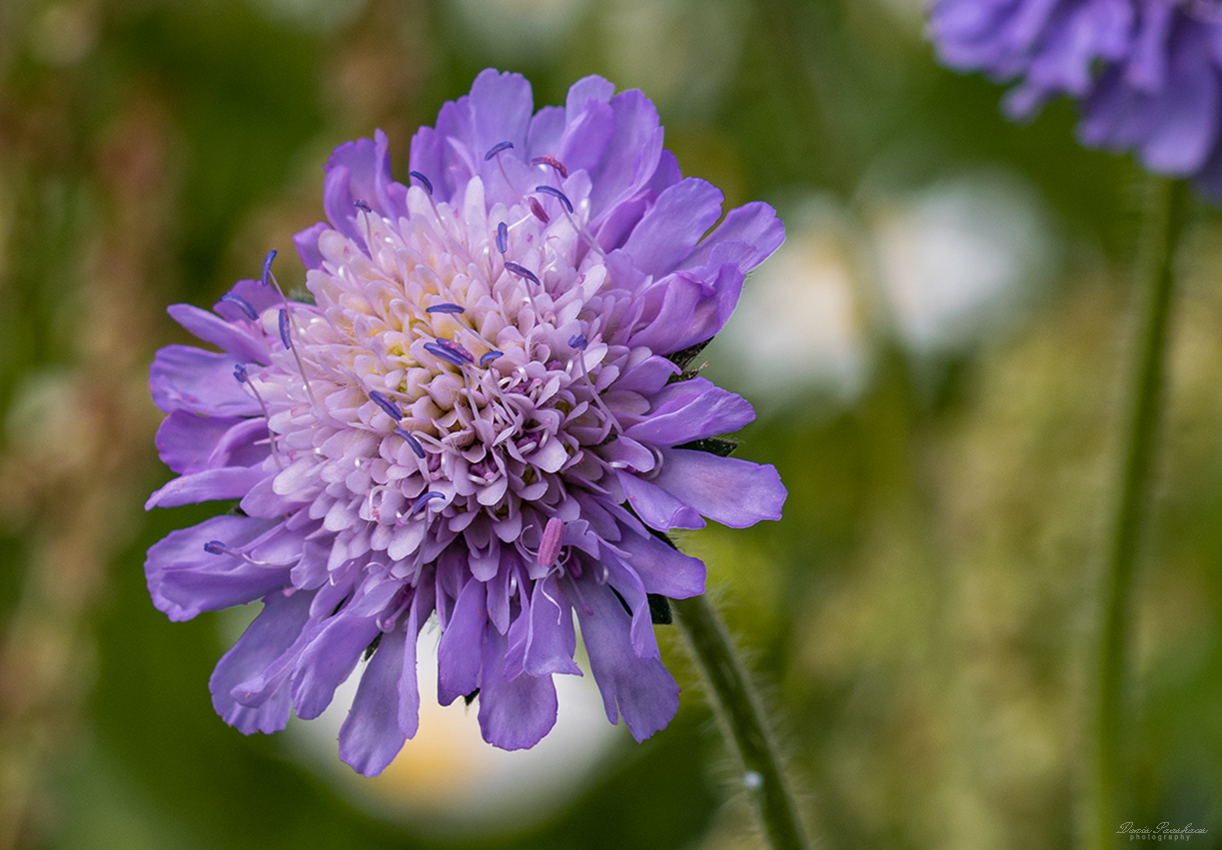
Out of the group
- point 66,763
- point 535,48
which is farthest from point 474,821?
point 535,48

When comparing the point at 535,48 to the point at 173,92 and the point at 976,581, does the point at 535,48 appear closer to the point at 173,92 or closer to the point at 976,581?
the point at 173,92

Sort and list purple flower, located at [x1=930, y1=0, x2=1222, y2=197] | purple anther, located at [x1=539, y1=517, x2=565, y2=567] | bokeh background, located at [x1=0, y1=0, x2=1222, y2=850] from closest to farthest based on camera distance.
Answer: purple anther, located at [x1=539, y1=517, x2=565, y2=567] < purple flower, located at [x1=930, y1=0, x2=1222, y2=197] < bokeh background, located at [x1=0, y1=0, x2=1222, y2=850]

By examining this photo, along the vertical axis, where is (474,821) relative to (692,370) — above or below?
below

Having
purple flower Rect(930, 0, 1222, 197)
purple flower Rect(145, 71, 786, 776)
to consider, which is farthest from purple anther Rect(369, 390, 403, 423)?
purple flower Rect(930, 0, 1222, 197)

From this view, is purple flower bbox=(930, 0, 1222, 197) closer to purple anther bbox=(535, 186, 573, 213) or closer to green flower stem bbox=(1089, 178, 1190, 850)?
green flower stem bbox=(1089, 178, 1190, 850)

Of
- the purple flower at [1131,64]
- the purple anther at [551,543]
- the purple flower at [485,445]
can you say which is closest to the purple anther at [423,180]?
the purple flower at [485,445]

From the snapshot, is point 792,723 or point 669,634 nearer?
point 669,634

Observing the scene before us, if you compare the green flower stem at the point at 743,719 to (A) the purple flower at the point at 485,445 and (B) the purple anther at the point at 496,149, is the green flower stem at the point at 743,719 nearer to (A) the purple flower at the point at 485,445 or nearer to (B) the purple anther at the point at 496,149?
(A) the purple flower at the point at 485,445
